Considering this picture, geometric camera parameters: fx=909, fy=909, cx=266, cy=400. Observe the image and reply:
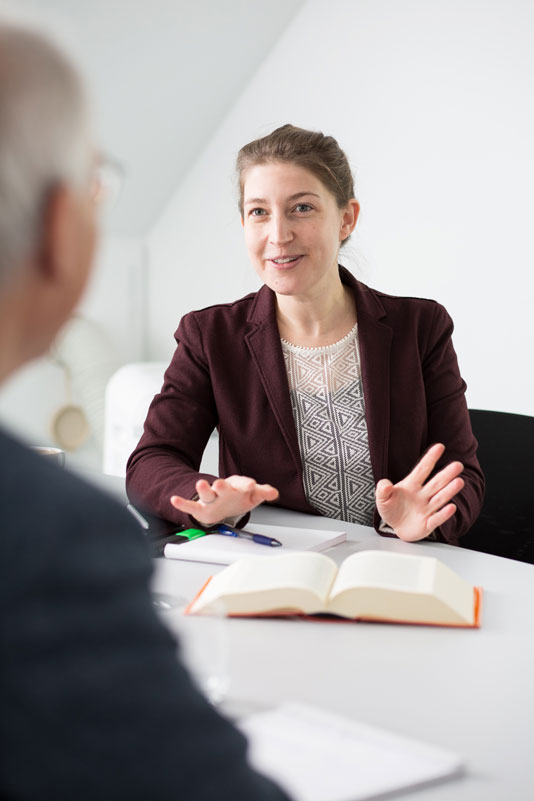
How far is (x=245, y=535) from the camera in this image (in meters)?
1.62

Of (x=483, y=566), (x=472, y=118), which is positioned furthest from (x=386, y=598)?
(x=472, y=118)

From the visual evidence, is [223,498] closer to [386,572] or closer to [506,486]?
[386,572]

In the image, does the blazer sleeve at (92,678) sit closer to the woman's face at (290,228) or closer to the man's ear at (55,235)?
the man's ear at (55,235)

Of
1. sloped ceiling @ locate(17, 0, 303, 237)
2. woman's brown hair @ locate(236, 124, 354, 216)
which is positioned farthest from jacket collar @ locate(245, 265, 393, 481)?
sloped ceiling @ locate(17, 0, 303, 237)

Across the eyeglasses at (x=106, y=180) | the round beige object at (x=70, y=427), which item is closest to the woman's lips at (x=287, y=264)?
the eyeglasses at (x=106, y=180)

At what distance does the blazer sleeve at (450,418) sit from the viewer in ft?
6.08

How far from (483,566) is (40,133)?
3.89 feet

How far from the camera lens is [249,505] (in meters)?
1.61

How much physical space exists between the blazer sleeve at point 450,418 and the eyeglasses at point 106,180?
4.23ft

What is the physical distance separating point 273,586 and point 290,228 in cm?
106

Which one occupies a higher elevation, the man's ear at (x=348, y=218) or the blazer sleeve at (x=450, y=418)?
the man's ear at (x=348, y=218)

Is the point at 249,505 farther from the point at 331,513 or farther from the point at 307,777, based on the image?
the point at 307,777

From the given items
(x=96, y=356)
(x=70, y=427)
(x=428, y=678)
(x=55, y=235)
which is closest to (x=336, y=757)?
(x=428, y=678)

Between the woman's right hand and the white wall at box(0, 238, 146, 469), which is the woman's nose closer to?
the woman's right hand
